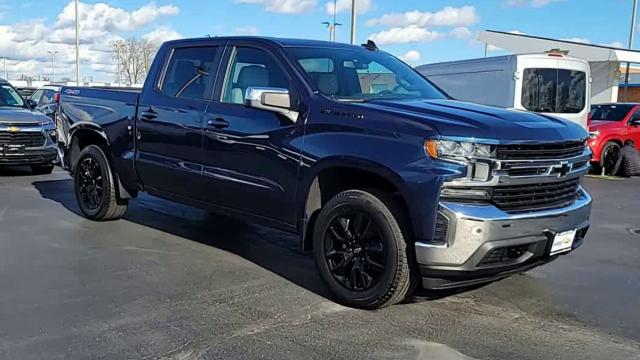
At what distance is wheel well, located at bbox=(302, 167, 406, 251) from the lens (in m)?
4.45

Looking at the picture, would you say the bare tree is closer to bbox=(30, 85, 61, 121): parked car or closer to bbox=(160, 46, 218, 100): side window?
bbox=(30, 85, 61, 121): parked car

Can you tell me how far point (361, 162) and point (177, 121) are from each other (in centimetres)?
228

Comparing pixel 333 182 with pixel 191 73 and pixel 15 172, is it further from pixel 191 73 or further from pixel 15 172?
pixel 15 172

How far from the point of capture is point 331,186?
4.74 meters

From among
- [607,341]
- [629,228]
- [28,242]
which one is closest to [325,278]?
[607,341]

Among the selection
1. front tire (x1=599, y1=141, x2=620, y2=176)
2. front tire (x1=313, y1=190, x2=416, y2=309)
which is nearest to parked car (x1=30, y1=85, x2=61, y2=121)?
front tire (x1=599, y1=141, x2=620, y2=176)

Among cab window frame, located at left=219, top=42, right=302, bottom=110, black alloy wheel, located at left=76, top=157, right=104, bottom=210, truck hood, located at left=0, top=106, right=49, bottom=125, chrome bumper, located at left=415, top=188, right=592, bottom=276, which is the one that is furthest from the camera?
truck hood, located at left=0, top=106, right=49, bottom=125

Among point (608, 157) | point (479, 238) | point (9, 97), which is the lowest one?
point (608, 157)

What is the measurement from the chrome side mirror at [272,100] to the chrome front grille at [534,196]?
5.45ft

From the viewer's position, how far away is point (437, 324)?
4.22 meters

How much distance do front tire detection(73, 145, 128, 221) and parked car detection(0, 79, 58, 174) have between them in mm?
3552

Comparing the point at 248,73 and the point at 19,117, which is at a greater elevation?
the point at 248,73

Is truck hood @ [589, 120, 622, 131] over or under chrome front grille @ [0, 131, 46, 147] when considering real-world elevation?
over

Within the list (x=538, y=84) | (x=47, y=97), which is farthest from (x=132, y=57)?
(x=538, y=84)
